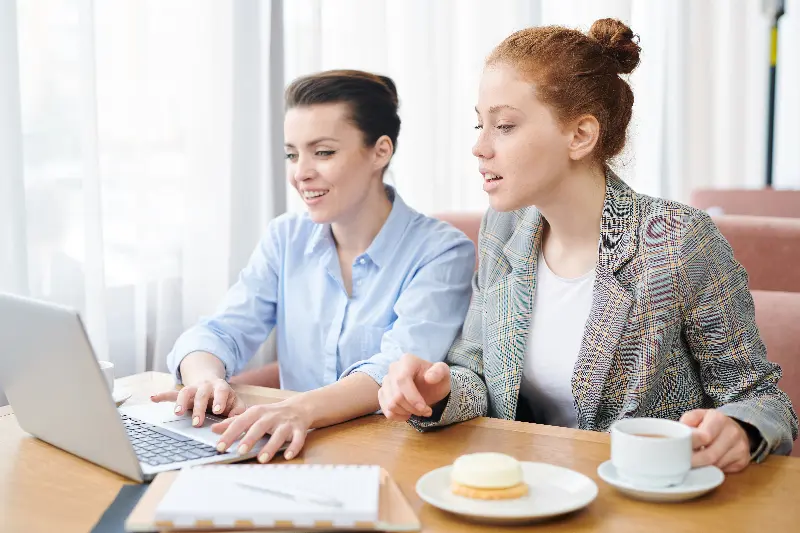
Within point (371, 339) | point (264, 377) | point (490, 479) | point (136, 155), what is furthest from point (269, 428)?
point (136, 155)

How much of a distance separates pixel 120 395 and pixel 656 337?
80cm

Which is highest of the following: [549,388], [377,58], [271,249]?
[377,58]

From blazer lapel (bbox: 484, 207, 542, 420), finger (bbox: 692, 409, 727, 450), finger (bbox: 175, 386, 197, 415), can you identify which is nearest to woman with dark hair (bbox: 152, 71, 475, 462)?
blazer lapel (bbox: 484, 207, 542, 420)

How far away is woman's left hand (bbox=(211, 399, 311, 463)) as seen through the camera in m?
1.08

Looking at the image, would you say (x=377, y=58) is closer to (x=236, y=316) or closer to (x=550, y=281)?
(x=236, y=316)

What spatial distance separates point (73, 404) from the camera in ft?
3.40

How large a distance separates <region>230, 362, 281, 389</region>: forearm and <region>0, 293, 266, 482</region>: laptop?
68 centimetres

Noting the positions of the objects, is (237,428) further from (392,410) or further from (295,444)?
(392,410)

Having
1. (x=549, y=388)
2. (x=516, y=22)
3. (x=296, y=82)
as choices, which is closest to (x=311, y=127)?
(x=296, y=82)

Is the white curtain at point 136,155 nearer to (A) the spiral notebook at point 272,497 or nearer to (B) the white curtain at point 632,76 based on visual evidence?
(B) the white curtain at point 632,76

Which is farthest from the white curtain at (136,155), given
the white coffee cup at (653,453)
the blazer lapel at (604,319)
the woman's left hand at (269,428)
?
the white coffee cup at (653,453)

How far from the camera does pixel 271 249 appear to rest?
1781 millimetres

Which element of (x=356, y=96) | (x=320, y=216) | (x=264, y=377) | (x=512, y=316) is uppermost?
(x=356, y=96)

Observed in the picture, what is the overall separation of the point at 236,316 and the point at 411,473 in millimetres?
776
